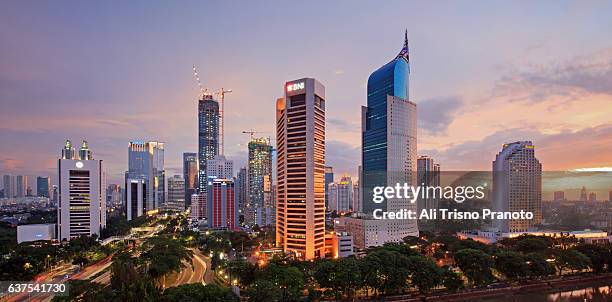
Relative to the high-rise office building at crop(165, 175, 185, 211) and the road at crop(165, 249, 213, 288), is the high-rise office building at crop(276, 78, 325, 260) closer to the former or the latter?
the road at crop(165, 249, 213, 288)

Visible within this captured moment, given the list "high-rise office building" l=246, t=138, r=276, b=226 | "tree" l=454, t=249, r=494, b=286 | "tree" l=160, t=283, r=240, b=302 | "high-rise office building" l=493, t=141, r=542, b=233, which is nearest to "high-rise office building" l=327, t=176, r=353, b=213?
"high-rise office building" l=246, t=138, r=276, b=226

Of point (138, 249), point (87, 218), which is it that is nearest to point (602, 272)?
point (138, 249)

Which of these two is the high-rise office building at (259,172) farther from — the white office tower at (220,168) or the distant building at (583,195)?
the distant building at (583,195)

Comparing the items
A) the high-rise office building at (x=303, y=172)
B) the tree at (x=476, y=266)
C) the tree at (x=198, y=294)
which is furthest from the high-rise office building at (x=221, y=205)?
the tree at (x=198, y=294)

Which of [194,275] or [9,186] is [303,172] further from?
[9,186]

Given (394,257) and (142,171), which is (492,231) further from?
(142,171)

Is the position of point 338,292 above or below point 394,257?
below

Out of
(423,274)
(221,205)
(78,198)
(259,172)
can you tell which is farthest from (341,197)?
(423,274)

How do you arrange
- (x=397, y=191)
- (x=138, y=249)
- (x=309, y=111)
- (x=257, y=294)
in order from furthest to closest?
(x=397, y=191) < (x=138, y=249) < (x=309, y=111) < (x=257, y=294)
